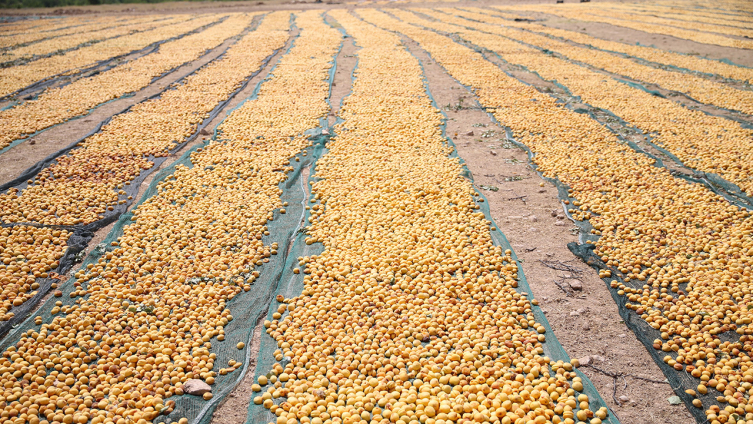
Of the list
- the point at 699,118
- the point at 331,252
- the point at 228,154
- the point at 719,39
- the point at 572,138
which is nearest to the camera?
the point at 331,252

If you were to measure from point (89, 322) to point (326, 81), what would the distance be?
7480mm

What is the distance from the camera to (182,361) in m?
2.71

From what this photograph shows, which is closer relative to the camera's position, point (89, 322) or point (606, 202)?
point (89, 322)

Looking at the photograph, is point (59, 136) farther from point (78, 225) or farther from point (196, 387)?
point (196, 387)

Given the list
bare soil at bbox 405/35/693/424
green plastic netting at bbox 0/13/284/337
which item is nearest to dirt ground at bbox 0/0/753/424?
bare soil at bbox 405/35/693/424

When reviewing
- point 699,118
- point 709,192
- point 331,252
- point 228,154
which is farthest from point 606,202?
point 228,154

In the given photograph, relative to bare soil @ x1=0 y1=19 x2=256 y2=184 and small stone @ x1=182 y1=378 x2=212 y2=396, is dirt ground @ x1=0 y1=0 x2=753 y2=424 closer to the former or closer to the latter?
bare soil @ x1=0 y1=19 x2=256 y2=184

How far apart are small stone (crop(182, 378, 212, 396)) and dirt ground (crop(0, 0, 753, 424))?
15cm

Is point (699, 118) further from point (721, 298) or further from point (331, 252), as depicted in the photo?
point (331, 252)

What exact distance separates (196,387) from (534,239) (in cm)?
320

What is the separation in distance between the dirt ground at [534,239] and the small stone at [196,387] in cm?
15

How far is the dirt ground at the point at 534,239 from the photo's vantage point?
2609 millimetres

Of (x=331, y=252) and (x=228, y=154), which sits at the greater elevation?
(x=228, y=154)

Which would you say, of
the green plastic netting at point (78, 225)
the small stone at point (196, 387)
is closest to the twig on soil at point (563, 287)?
the small stone at point (196, 387)
